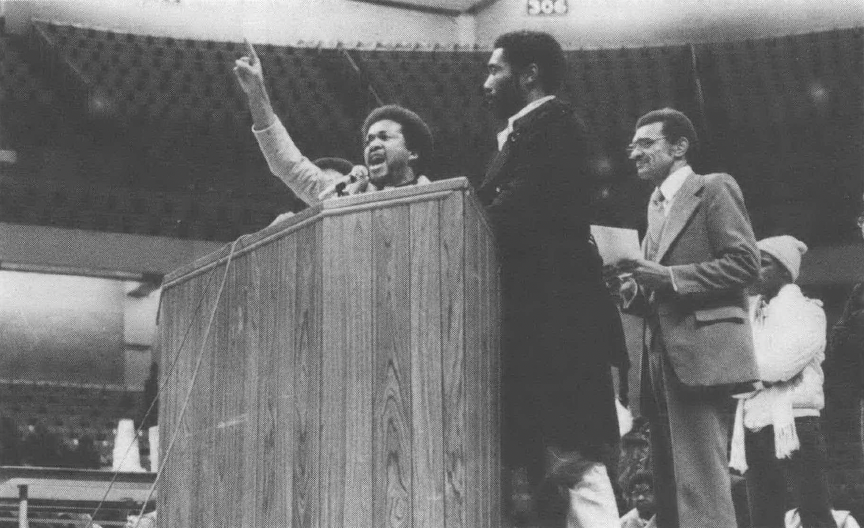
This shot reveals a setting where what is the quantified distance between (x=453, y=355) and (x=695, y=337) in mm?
847

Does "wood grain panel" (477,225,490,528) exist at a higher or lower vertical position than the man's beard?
lower

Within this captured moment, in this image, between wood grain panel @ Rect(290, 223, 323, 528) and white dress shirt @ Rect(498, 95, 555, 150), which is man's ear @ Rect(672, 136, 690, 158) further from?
wood grain panel @ Rect(290, 223, 323, 528)

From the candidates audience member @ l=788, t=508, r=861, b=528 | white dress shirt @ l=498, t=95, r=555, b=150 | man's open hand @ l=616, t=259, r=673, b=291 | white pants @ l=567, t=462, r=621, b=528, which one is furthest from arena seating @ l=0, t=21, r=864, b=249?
white pants @ l=567, t=462, r=621, b=528

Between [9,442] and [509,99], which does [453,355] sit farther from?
[9,442]

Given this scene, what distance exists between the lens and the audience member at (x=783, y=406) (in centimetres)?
371

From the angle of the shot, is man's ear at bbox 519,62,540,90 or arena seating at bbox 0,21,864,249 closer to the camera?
man's ear at bbox 519,62,540,90

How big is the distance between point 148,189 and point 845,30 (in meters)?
4.75

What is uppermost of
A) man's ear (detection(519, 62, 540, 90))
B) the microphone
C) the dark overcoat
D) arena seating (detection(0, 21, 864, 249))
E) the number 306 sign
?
the number 306 sign

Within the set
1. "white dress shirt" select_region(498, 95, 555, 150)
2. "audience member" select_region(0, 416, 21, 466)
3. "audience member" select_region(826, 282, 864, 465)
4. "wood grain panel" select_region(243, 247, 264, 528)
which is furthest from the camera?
"audience member" select_region(0, 416, 21, 466)

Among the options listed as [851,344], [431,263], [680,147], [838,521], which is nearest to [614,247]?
[680,147]

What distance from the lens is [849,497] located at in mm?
6031

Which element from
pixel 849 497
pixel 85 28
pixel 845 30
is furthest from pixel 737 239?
pixel 85 28

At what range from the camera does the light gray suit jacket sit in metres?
2.57

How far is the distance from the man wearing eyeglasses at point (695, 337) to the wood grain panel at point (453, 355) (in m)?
0.68
